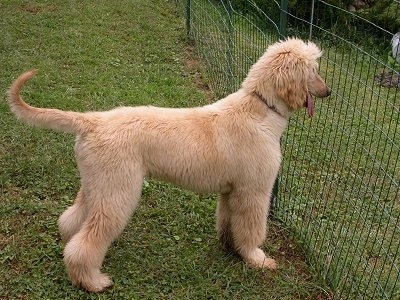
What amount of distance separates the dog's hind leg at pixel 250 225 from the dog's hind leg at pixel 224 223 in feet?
0.33

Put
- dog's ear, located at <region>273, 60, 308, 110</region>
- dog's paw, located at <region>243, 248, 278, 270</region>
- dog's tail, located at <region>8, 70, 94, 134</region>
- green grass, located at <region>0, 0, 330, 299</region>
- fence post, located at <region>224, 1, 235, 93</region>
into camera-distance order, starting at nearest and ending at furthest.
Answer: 1. dog's tail, located at <region>8, 70, 94, 134</region>
2. dog's ear, located at <region>273, 60, 308, 110</region>
3. green grass, located at <region>0, 0, 330, 299</region>
4. dog's paw, located at <region>243, 248, 278, 270</region>
5. fence post, located at <region>224, 1, 235, 93</region>

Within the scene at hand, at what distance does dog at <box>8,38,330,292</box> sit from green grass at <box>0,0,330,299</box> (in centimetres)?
34

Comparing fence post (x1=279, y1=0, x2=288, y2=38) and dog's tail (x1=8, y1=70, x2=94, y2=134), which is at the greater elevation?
fence post (x1=279, y1=0, x2=288, y2=38)

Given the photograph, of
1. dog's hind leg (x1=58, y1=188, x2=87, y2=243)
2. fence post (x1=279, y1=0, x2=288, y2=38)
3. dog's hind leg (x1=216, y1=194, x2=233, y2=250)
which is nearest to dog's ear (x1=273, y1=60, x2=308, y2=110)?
fence post (x1=279, y1=0, x2=288, y2=38)

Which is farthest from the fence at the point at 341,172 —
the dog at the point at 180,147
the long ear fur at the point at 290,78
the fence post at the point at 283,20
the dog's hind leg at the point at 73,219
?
the dog's hind leg at the point at 73,219

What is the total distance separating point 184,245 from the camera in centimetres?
423

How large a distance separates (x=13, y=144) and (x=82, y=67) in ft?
8.15

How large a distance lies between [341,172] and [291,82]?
193 centimetres

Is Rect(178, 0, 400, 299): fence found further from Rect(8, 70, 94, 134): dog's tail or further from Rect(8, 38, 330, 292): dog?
Rect(8, 70, 94, 134): dog's tail

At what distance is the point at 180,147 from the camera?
3525 mm

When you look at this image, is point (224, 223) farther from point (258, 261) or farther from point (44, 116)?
point (44, 116)

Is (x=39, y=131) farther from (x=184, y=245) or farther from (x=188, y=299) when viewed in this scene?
(x=188, y=299)

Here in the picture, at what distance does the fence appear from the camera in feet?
12.7

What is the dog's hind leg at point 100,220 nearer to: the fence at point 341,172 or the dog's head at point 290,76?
the dog's head at point 290,76
